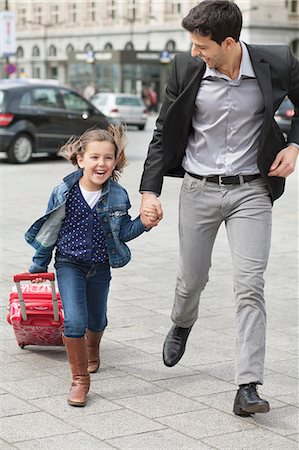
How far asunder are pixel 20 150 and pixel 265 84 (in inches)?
616

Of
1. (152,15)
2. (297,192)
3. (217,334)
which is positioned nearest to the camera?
(217,334)

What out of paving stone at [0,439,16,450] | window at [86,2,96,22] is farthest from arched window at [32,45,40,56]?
paving stone at [0,439,16,450]

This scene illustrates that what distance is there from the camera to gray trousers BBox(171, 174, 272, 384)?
16.4ft

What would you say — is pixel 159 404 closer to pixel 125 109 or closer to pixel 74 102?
pixel 74 102

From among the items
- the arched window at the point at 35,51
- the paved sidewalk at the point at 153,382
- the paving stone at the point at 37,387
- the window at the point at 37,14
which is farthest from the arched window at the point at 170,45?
the paving stone at the point at 37,387

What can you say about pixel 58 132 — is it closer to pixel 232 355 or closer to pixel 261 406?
pixel 232 355

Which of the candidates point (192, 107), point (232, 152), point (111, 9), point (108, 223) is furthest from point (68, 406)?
point (111, 9)

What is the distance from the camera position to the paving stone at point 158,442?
4562 millimetres

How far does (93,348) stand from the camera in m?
5.75

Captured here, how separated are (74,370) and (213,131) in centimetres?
132

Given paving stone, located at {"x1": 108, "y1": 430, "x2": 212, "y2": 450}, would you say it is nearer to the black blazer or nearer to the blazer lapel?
the black blazer

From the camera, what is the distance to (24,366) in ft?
19.3

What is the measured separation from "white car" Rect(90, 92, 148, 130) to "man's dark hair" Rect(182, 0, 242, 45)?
3539 centimetres

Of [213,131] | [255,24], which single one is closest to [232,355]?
[213,131]
